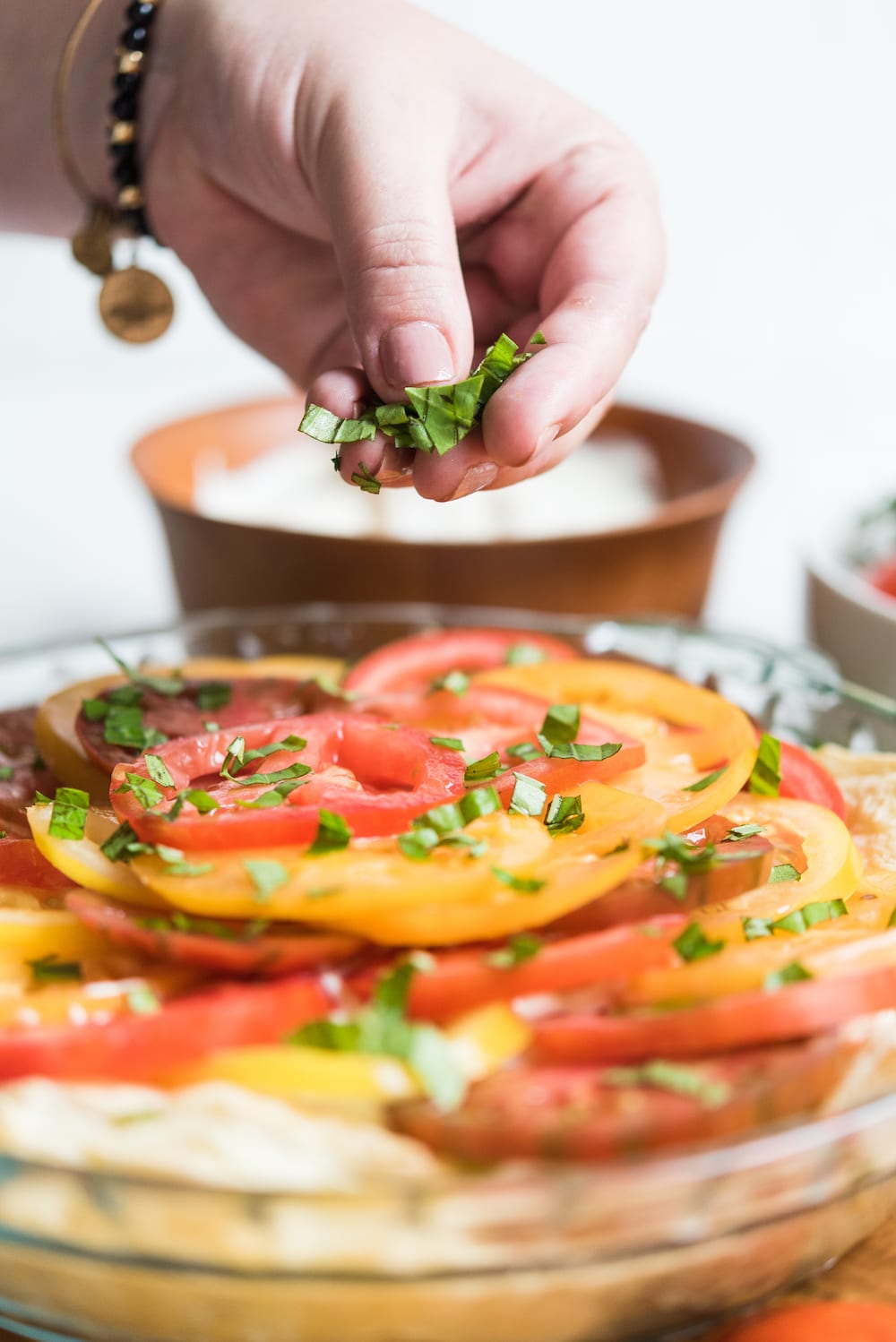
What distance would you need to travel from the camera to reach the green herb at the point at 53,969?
131cm

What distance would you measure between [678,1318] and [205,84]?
1943 mm

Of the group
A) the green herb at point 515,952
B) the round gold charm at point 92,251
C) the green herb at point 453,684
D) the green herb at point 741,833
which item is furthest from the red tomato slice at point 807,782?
the round gold charm at point 92,251

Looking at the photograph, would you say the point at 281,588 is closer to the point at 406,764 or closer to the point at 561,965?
the point at 406,764

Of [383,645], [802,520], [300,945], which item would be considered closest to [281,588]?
[383,645]

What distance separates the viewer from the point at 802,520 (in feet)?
9.32

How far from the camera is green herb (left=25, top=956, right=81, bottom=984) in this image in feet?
4.29

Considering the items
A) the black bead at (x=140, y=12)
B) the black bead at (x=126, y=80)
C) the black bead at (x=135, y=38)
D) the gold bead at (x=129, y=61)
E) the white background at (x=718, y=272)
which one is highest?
the black bead at (x=140, y=12)

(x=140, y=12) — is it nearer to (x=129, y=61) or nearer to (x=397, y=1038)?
(x=129, y=61)

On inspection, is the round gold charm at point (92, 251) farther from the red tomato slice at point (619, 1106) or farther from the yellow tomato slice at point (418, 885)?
the red tomato slice at point (619, 1106)

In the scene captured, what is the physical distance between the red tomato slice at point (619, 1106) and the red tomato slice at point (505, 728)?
486mm

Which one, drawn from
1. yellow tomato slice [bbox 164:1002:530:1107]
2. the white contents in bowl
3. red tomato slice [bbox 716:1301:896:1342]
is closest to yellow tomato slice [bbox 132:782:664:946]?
yellow tomato slice [bbox 164:1002:530:1107]

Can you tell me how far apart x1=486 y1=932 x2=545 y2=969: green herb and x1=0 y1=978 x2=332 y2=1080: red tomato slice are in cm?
18

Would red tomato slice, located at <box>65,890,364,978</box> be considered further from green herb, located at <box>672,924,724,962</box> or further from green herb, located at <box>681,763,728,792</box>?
green herb, located at <box>681,763,728,792</box>

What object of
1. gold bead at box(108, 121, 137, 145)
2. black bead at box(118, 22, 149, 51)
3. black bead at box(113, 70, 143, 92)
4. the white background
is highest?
black bead at box(118, 22, 149, 51)
